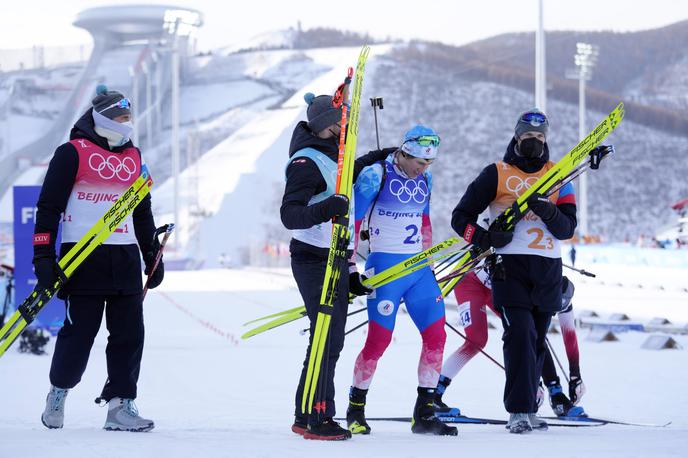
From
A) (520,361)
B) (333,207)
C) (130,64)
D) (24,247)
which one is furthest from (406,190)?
(130,64)

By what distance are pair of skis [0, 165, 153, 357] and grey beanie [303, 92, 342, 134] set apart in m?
0.99

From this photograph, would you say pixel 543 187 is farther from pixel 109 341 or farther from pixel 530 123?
pixel 109 341

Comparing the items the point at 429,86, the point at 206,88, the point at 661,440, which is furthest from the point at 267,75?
the point at 661,440

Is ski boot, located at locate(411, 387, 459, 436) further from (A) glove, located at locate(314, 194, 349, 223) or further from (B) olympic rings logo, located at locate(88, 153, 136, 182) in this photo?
(B) olympic rings logo, located at locate(88, 153, 136, 182)

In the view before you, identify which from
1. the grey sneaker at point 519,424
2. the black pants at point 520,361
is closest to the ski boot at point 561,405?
the black pants at point 520,361

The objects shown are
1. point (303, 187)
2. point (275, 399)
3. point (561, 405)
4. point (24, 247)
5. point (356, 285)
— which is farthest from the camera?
point (24, 247)

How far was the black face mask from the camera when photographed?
281 inches

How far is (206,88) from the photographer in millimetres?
115375

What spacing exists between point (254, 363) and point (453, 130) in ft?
237

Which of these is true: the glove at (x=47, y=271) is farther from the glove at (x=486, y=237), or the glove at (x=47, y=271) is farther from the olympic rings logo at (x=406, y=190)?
the glove at (x=486, y=237)

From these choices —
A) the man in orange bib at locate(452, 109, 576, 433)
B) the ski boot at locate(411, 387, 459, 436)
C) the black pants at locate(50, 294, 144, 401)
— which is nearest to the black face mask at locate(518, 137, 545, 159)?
the man in orange bib at locate(452, 109, 576, 433)

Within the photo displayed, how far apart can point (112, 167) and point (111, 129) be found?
0.22m

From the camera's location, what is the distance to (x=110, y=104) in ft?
21.9

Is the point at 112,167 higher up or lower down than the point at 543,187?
higher up
